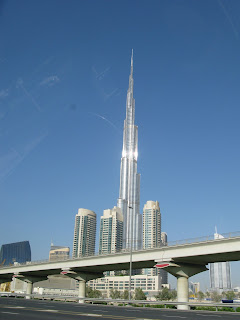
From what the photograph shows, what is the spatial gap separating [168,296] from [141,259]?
12348 cm

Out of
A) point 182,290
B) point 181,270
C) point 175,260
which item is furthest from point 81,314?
point 181,270

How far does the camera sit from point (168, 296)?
163875 mm

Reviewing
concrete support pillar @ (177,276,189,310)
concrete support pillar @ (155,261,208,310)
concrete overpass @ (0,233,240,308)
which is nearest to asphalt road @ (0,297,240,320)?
concrete overpass @ (0,233,240,308)

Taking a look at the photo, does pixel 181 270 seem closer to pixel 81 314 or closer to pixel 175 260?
pixel 175 260

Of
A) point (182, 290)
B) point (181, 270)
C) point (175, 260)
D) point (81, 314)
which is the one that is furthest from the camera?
point (181, 270)

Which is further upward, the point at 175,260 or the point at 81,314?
the point at 175,260

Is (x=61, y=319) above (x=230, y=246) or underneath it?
underneath

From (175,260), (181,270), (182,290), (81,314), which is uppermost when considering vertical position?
(175,260)

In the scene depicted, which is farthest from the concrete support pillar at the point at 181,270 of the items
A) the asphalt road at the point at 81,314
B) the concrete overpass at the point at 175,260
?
the asphalt road at the point at 81,314

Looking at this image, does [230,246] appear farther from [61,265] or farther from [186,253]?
[61,265]

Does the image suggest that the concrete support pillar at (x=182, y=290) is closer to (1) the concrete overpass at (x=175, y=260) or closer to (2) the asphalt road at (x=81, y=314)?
(1) the concrete overpass at (x=175, y=260)

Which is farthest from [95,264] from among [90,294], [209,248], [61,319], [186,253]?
[90,294]

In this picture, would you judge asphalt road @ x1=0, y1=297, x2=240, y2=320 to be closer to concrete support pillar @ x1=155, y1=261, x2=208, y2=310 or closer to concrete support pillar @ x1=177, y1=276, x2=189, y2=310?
concrete support pillar @ x1=177, y1=276, x2=189, y2=310

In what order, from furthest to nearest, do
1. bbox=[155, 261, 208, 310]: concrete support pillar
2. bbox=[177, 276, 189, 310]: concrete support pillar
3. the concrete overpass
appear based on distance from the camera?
bbox=[155, 261, 208, 310]: concrete support pillar → bbox=[177, 276, 189, 310]: concrete support pillar → the concrete overpass
